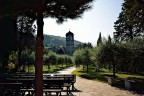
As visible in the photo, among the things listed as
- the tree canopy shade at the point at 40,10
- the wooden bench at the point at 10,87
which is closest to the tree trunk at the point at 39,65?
the tree canopy shade at the point at 40,10

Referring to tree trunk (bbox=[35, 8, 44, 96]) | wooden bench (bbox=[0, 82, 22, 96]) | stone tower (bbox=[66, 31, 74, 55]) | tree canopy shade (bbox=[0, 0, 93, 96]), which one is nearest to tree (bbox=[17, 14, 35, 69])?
wooden bench (bbox=[0, 82, 22, 96])

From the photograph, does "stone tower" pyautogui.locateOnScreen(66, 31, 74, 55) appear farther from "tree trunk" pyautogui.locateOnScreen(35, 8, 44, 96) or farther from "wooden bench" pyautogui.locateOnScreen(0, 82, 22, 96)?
"tree trunk" pyautogui.locateOnScreen(35, 8, 44, 96)

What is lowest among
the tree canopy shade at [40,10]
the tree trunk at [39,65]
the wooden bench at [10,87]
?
the wooden bench at [10,87]

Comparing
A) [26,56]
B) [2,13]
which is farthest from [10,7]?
[26,56]

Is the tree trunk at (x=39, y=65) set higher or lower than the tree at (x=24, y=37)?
lower

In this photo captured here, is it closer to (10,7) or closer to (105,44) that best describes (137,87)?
(105,44)

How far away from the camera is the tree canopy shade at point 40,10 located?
10828 millimetres

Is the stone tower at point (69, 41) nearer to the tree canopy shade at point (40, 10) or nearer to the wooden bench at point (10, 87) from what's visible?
the wooden bench at point (10, 87)

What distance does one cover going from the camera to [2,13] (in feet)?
37.0

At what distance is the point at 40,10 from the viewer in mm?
11609

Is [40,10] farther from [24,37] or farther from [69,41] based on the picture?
[69,41]

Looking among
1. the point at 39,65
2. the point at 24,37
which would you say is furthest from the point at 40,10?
the point at 24,37

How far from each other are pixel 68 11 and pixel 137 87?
1293cm

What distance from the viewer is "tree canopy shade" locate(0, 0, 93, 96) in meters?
10.8
